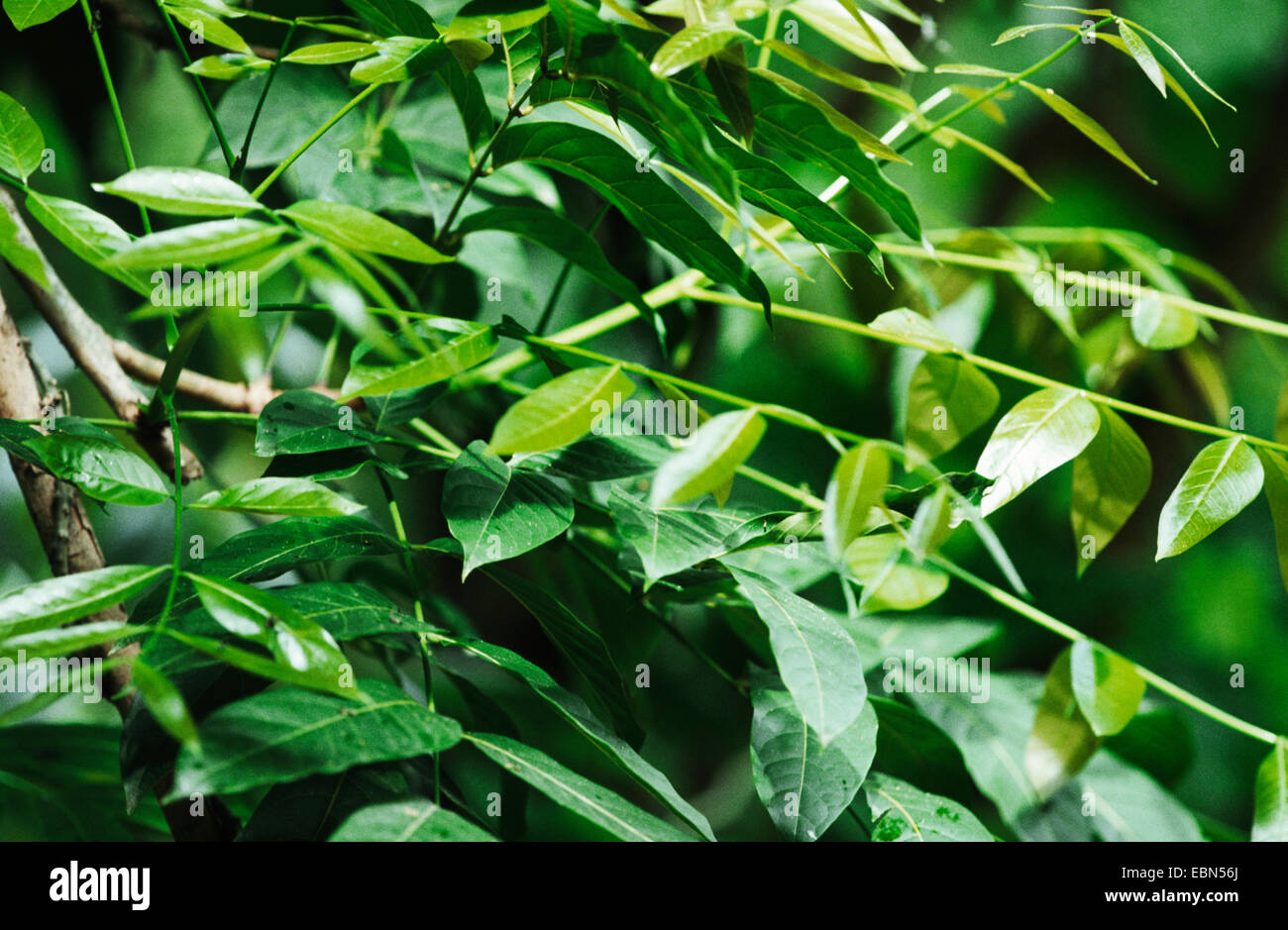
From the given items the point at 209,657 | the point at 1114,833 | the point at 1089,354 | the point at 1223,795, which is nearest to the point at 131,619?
the point at 209,657

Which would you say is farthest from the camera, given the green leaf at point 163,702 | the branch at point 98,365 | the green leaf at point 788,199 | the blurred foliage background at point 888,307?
the blurred foliage background at point 888,307

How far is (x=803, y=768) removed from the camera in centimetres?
30

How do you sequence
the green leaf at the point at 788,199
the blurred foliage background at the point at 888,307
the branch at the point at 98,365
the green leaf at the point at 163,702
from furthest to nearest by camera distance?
the blurred foliage background at the point at 888,307
the branch at the point at 98,365
the green leaf at the point at 788,199
the green leaf at the point at 163,702

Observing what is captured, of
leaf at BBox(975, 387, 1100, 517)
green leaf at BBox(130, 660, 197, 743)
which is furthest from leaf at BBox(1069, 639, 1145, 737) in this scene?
green leaf at BBox(130, 660, 197, 743)

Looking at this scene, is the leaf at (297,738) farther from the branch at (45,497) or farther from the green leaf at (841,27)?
the green leaf at (841,27)

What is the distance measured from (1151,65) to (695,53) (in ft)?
0.60

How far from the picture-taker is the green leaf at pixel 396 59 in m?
0.27

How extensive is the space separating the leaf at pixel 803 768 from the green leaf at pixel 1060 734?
5.2 inches

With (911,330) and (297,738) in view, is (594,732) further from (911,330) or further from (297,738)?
(911,330)

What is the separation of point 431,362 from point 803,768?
7.7 inches

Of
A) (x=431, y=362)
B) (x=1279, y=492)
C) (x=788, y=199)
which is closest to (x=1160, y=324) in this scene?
(x=1279, y=492)

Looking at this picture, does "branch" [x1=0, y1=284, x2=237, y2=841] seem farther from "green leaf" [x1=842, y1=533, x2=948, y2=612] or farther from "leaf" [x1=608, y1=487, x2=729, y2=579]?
"green leaf" [x1=842, y1=533, x2=948, y2=612]

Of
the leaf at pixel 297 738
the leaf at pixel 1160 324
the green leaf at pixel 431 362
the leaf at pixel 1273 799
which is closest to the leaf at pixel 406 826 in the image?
the leaf at pixel 297 738
